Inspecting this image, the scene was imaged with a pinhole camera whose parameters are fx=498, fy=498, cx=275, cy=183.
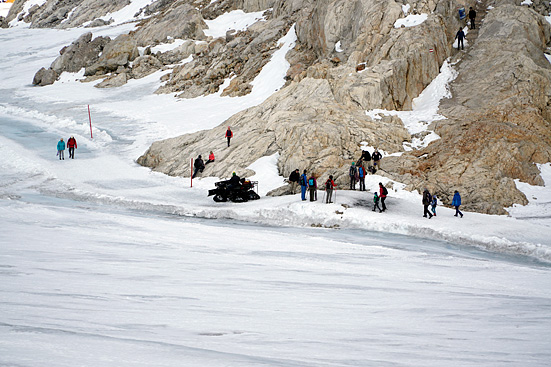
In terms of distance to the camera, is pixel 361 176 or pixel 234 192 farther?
pixel 234 192

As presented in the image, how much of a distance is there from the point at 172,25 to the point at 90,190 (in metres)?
38.2

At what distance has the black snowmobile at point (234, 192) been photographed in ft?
74.8

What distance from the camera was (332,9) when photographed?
3950 centimetres

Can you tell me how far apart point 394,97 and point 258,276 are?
2327cm

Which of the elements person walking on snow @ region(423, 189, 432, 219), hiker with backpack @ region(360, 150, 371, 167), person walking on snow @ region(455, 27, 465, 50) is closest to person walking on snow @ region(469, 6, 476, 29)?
person walking on snow @ region(455, 27, 465, 50)

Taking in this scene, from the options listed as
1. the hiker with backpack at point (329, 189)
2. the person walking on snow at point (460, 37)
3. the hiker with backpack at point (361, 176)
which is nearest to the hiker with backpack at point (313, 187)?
the hiker with backpack at point (329, 189)

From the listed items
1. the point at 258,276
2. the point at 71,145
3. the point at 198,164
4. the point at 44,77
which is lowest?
the point at 258,276

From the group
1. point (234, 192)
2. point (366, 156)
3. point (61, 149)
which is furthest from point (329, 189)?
point (61, 149)

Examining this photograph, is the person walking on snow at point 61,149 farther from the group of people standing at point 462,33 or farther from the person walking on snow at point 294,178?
the group of people standing at point 462,33

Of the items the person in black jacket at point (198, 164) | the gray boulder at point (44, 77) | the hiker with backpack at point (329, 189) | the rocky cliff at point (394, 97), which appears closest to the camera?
the hiker with backpack at point (329, 189)

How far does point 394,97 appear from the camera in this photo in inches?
1215

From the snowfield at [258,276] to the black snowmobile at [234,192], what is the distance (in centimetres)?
60

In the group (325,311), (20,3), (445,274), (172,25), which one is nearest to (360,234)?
(445,274)

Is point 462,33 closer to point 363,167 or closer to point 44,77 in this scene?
point 363,167
